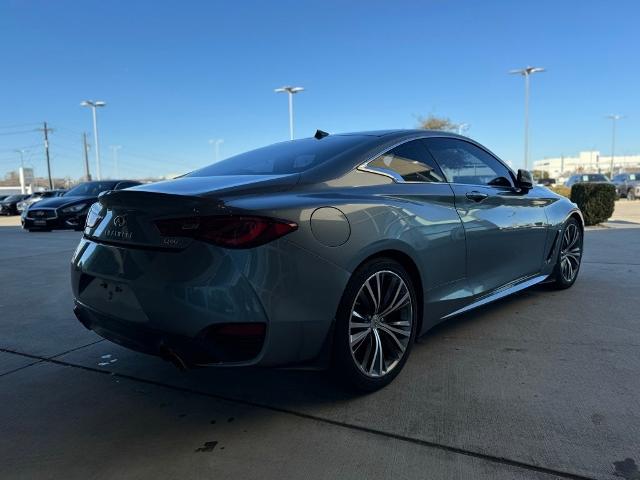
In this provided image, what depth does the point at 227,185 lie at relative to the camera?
2.62 m

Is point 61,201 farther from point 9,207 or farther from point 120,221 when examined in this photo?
point 9,207

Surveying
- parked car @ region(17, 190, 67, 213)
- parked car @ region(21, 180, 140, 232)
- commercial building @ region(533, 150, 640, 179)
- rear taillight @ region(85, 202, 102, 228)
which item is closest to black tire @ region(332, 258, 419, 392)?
rear taillight @ region(85, 202, 102, 228)

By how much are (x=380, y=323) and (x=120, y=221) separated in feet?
4.93

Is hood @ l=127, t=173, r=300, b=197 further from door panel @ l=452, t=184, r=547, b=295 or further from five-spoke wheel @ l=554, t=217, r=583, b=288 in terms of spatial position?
five-spoke wheel @ l=554, t=217, r=583, b=288

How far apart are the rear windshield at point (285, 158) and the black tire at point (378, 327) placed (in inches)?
28.7

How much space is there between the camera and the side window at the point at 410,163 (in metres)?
3.15

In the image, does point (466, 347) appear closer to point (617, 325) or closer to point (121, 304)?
point (617, 325)

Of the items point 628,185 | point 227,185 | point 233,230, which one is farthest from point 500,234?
point 628,185

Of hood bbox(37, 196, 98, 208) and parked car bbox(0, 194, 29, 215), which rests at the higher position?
hood bbox(37, 196, 98, 208)

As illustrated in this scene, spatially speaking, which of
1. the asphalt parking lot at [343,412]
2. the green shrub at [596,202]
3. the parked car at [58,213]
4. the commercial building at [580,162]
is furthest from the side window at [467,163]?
the commercial building at [580,162]

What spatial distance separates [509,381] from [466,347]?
0.60 m

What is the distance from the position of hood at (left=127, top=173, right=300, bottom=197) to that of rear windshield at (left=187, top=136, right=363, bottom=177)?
23 centimetres

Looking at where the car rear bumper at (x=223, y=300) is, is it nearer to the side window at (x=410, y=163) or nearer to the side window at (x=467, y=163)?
the side window at (x=410, y=163)

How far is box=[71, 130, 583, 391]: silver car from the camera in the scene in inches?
90.6
